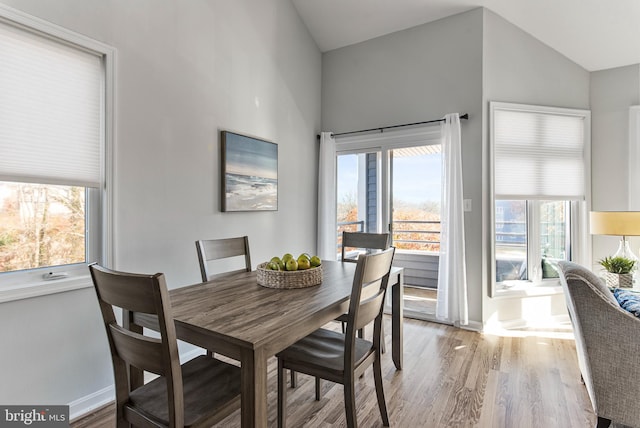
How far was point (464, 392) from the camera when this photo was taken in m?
2.21

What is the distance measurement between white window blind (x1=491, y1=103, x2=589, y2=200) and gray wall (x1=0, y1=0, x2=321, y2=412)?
2206 mm

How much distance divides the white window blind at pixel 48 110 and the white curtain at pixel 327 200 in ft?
8.00

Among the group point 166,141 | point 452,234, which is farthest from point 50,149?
point 452,234

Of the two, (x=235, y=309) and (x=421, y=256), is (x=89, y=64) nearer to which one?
(x=235, y=309)

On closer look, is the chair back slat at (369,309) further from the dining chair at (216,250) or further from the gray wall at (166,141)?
the gray wall at (166,141)

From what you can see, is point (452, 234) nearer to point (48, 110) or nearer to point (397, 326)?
point (397, 326)

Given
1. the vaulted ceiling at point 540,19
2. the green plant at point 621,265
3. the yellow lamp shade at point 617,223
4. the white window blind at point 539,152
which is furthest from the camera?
the white window blind at point 539,152

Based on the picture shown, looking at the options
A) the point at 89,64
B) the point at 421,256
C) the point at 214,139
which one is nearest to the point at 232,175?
the point at 214,139

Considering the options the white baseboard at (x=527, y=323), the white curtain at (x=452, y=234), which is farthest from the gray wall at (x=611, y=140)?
the white curtain at (x=452, y=234)

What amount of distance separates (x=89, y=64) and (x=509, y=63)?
3.65 m

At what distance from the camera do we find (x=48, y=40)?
1861 mm

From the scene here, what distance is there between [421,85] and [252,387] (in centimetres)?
341

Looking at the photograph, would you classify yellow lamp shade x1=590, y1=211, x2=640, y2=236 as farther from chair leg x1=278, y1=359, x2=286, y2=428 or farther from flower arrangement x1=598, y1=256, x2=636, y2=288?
chair leg x1=278, y1=359, x2=286, y2=428

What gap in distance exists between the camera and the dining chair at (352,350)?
157cm
